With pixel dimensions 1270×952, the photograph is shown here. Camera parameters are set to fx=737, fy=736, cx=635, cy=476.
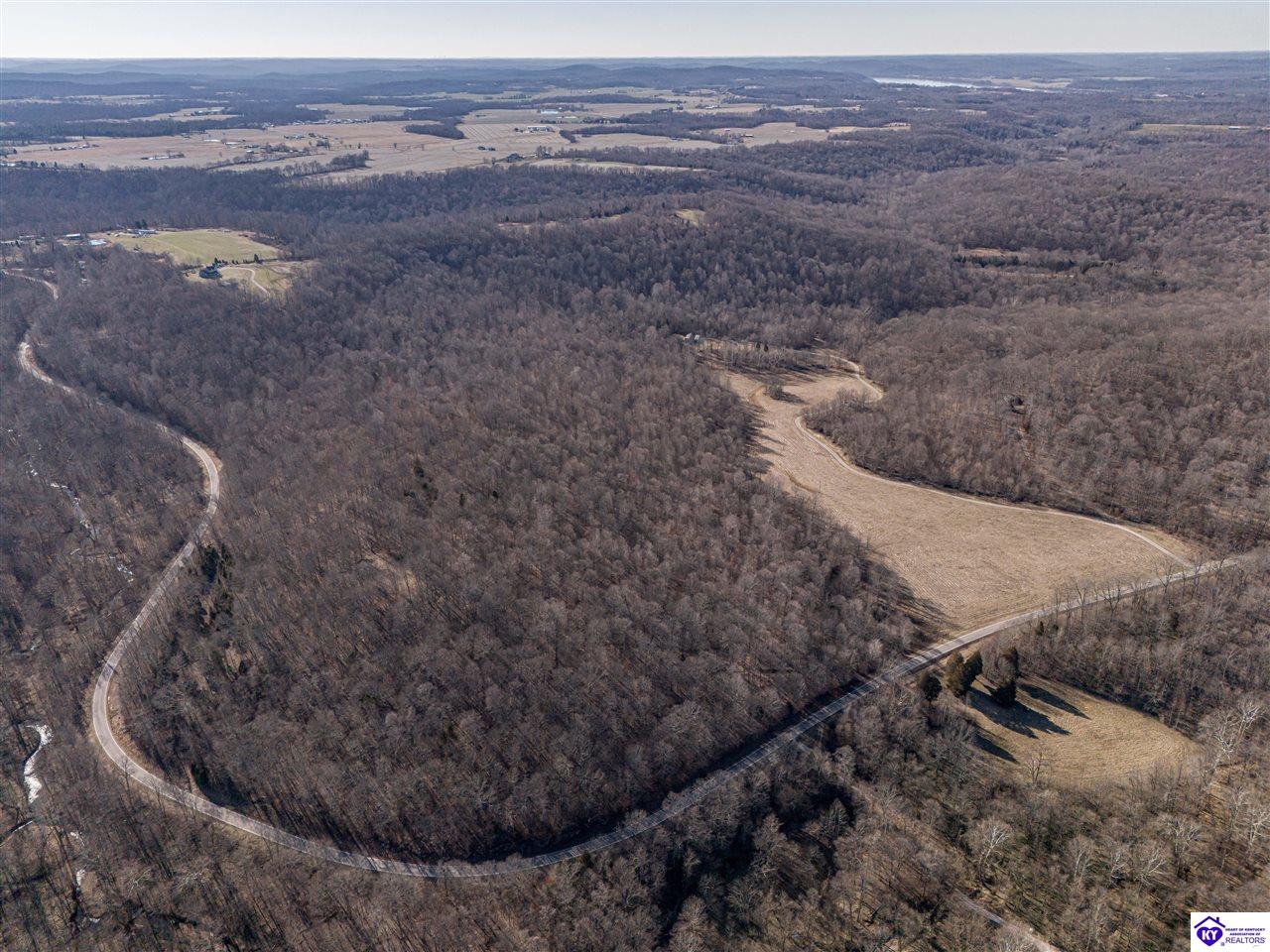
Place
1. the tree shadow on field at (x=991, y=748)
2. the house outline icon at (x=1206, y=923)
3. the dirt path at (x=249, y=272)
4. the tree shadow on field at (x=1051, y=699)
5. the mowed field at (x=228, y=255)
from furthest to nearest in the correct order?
the mowed field at (x=228, y=255)
the dirt path at (x=249, y=272)
the tree shadow on field at (x=1051, y=699)
the tree shadow on field at (x=991, y=748)
the house outline icon at (x=1206, y=923)

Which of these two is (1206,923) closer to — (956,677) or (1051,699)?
(1051,699)

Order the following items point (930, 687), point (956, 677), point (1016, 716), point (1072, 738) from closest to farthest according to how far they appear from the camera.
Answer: point (1072, 738), point (1016, 716), point (930, 687), point (956, 677)

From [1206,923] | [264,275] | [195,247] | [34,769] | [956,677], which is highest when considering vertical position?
[195,247]

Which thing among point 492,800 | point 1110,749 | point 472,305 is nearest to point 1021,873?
point 1110,749

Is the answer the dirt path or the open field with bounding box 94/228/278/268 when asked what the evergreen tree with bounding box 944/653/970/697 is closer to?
the dirt path

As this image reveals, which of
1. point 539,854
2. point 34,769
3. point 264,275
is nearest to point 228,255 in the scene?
point 264,275

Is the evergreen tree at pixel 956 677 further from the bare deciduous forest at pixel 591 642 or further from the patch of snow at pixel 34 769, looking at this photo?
the patch of snow at pixel 34 769

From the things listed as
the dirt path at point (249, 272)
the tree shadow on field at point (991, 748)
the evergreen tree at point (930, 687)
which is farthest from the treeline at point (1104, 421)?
the dirt path at point (249, 272)
